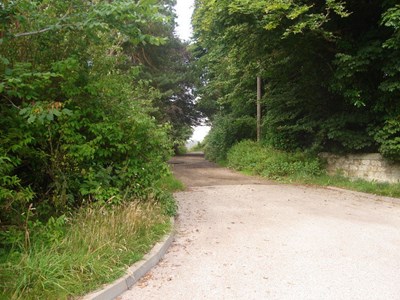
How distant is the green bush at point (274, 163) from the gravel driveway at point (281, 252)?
3842 millimetres

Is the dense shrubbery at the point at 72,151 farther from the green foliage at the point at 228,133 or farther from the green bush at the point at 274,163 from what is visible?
the green foliage at the point at 228,133

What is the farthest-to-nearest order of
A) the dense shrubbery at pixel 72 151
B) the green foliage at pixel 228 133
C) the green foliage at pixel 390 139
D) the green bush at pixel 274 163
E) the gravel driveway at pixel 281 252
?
the green foliage at pixel 228 133, the green bush at pixel 274 163, the green foliage at pixel 390 139, the gravel driveway at pixel 281 252, the dense shrubbery at pixel 72 151

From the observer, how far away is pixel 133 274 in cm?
391

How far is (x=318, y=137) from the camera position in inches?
513

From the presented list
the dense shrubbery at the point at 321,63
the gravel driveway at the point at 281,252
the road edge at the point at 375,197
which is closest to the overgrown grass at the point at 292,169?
the road edge at the point at 375,197

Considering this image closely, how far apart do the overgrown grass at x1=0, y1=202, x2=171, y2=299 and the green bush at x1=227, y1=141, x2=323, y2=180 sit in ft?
28.7

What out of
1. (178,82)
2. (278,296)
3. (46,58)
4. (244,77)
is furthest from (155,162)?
(178,82)

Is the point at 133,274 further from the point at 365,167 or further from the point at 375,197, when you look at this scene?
the point at 365,167

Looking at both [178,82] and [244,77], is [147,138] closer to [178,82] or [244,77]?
[244,77]

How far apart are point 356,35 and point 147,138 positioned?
9.13 metres

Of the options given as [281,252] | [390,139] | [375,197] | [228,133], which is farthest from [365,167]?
[228,133]

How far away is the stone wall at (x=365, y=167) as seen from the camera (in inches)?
415

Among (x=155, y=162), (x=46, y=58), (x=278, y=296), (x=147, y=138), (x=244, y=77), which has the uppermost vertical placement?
(x=244, y=77)

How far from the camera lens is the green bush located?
12.8 m
